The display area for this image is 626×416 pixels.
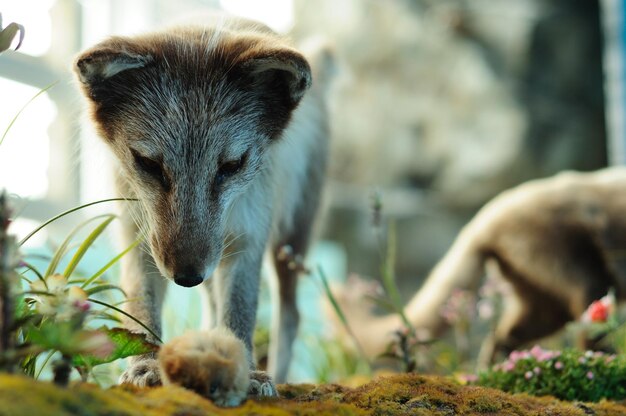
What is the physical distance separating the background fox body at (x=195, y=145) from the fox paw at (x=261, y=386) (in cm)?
28

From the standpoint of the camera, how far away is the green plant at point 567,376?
2.80 metres

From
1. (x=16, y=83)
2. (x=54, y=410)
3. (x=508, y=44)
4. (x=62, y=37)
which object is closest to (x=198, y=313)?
(x=16, y=83)

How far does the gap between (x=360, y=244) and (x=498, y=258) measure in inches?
134

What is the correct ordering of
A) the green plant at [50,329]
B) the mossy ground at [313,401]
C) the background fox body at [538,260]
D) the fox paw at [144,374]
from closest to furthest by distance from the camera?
the mossy ground at [313,401] → the green plant at [50,329] → the fox paw at [144,374] → the background fox body at [538,260]

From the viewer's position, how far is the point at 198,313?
486 cm

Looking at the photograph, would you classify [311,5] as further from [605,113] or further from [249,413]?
[249,413]

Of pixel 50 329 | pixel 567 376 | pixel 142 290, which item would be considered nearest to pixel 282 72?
pixel 142 290

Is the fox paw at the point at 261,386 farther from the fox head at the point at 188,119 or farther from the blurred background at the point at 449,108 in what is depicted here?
the blurred background at the point at 449,108

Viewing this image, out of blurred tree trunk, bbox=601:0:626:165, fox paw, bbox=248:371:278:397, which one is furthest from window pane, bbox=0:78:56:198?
blurred tree trunk, bbox=601:0:626:165

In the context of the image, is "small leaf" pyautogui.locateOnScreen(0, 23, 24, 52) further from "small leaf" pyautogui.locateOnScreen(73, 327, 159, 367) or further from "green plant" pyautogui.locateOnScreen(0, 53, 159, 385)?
"small leaf" pyautogui.locateOnScreen(73, 327, 159, 367)

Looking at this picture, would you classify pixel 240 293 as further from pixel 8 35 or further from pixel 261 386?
pixel 8 35

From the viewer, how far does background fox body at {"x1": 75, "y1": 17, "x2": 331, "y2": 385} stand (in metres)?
2.20

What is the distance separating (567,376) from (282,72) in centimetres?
161

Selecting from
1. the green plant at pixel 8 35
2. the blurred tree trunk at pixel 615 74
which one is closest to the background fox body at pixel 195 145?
the green plant at pixel 8 35
